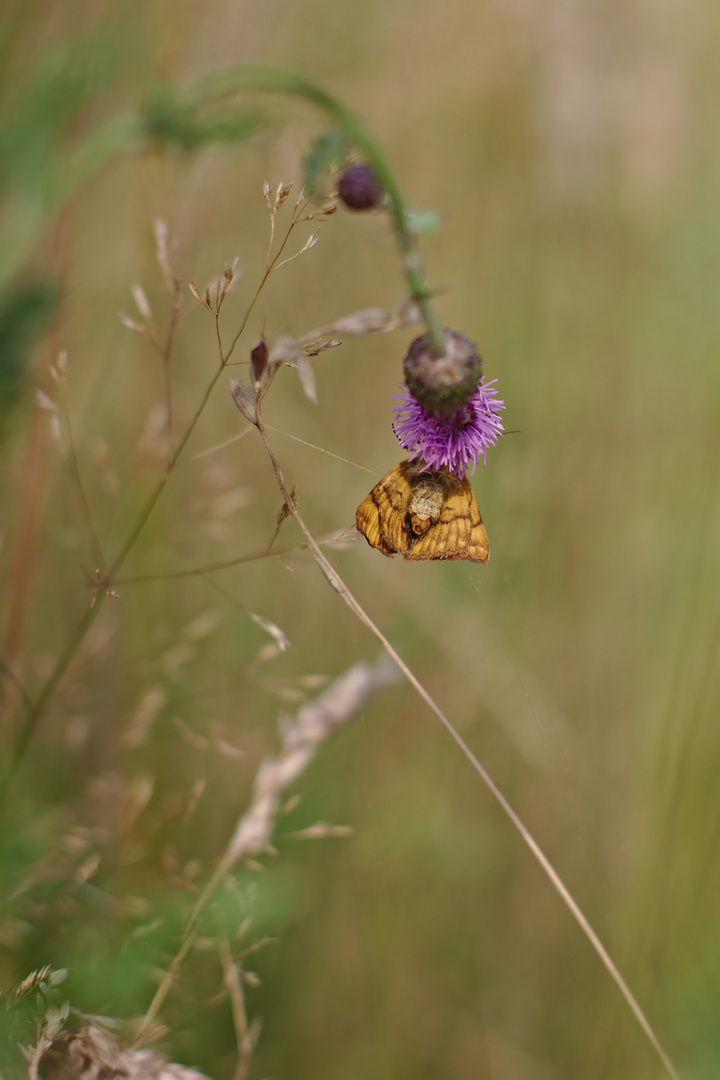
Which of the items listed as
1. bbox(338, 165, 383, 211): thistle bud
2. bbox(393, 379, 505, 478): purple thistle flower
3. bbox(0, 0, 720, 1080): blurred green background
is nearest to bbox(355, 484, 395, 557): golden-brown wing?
bbox(393, 379, 505, 478): purple thistle flower

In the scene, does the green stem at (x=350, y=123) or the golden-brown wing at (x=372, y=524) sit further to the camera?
the golden-brown wing at (x=372, y=524)

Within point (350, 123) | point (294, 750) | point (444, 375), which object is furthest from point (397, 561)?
point (350, 123)

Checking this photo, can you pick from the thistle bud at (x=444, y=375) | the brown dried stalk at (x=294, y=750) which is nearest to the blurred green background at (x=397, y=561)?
the brown dried stalk at (x=294, y=750)

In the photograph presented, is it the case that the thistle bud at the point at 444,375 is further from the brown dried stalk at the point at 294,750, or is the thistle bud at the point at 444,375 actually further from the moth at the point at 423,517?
the brown dried stalk at the point at 294,750

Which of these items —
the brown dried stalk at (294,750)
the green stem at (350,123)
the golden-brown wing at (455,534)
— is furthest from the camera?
the brown dried stalk at (294,750)

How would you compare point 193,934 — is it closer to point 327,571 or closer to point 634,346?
point 327,571

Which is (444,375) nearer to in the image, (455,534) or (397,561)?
(455,534)

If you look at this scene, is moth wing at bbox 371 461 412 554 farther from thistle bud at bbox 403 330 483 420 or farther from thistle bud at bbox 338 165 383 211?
thistle bud at bbox 338 165 383 211

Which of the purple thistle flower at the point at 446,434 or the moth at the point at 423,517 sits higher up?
the purple thistle flower at the point at 446,434
